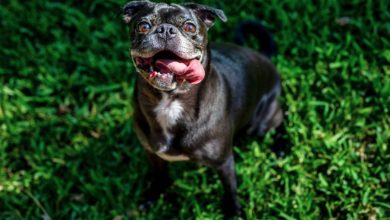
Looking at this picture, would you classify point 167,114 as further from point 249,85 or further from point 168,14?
point 249,85

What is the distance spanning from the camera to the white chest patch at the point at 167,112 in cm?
335

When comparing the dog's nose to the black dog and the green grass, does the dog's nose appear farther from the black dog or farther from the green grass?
the green grass

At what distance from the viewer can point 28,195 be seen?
175 inches

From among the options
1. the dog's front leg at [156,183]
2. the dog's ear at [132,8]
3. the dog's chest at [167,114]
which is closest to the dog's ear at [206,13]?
the dog's ear at [132,8]

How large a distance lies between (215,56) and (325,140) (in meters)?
1.28

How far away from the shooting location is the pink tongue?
2971mm

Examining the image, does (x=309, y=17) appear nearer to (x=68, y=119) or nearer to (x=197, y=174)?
(x=197, y=174)

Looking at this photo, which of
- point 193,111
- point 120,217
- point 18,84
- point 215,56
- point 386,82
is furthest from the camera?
point 18,84

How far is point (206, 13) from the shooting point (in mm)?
3270

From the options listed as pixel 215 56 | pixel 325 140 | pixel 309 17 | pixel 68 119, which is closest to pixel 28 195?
pixel 68 119

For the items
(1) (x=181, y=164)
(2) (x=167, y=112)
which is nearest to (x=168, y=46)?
(2) (x=167, y=112)

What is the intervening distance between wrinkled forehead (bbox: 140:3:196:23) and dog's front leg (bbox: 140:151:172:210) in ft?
4.69

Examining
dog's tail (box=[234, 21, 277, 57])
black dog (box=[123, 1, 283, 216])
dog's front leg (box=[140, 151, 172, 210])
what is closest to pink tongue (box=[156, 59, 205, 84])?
black dog (box=[123, 1, 283, 216])

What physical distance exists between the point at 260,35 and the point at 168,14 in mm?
1930
